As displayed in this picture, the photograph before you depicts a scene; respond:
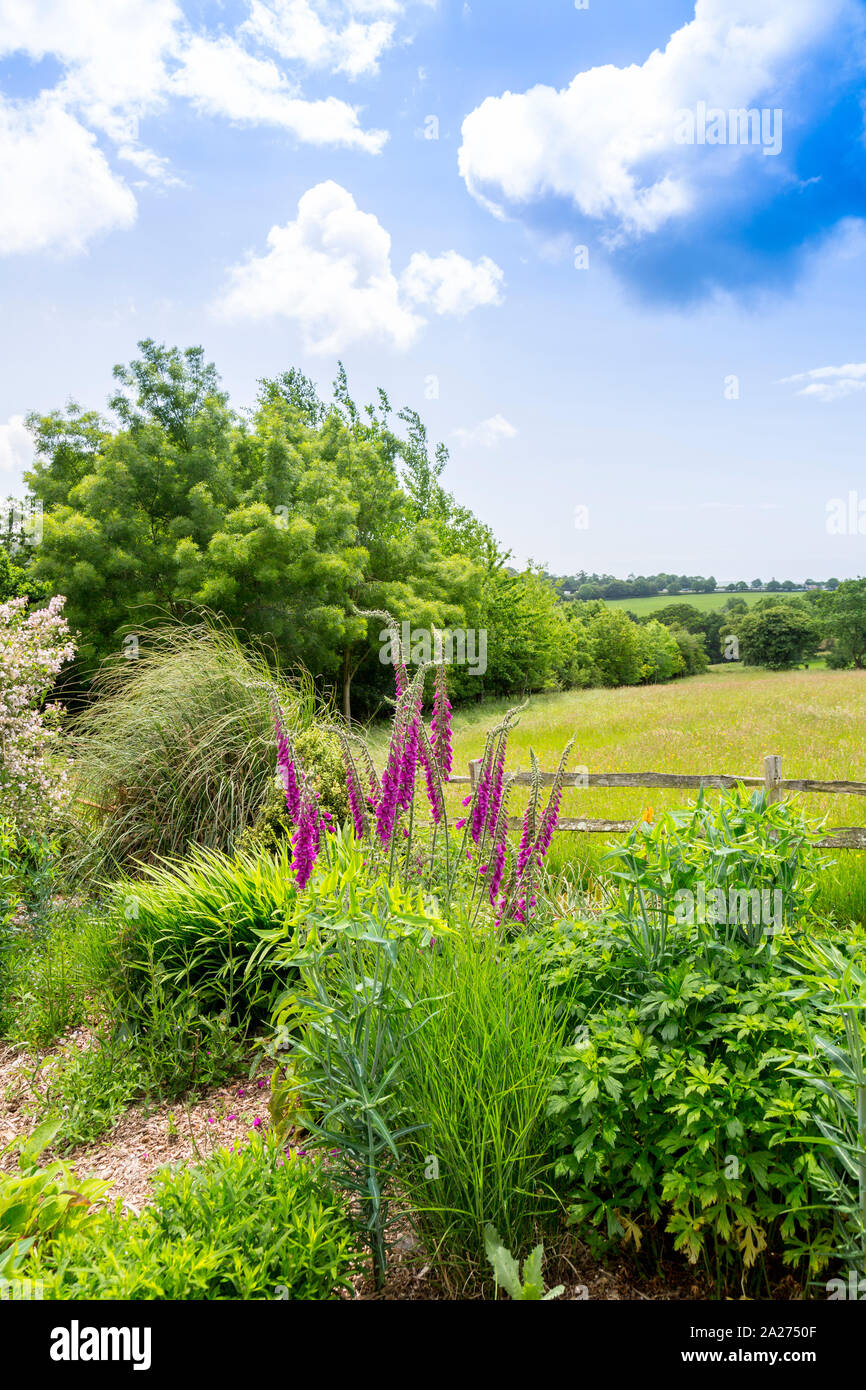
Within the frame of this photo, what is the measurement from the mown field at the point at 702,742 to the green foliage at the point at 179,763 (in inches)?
104

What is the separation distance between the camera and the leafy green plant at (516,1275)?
177cm

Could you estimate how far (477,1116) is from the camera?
6.88ft

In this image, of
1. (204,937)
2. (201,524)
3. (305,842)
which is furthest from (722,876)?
(201,524)

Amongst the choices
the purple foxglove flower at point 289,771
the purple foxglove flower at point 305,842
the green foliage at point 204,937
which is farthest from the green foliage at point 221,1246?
the green foliage at point 204,937

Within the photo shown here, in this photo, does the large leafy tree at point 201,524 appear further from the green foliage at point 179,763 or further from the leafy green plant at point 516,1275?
the leafy green plant at point 516,1275

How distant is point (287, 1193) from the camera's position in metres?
2.01

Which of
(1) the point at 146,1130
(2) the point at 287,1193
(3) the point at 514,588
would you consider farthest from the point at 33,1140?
(3) the point at 514,588

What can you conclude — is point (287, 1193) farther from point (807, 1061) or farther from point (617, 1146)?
point (807, 1061)

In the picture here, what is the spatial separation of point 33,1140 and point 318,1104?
1.21 meters

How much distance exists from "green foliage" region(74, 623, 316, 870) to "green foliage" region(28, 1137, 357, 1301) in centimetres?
323

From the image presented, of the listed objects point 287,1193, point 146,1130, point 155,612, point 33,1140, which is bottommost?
point 146,1130

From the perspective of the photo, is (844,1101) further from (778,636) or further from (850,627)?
(850,627)

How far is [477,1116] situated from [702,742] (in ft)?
45.9

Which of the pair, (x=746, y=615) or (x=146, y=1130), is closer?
(x=146, y=1130)
